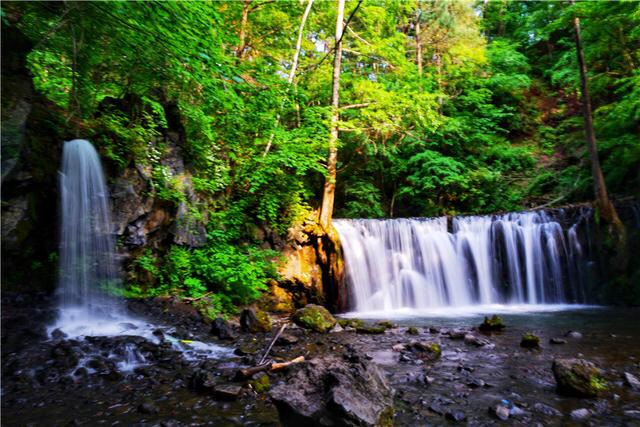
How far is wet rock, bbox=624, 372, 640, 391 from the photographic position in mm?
3820

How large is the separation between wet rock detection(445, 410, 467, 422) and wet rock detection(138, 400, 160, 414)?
9.55 ft

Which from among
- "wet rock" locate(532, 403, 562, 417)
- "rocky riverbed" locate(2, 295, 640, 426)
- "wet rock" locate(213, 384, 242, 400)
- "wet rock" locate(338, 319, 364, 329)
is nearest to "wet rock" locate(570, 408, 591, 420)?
"rocky riverbed" locate(2, 295, 640, 426)

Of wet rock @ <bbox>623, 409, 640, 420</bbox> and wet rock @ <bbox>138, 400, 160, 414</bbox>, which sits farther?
wet rock @ <bbox>138, 400, 160, 414</bbox>

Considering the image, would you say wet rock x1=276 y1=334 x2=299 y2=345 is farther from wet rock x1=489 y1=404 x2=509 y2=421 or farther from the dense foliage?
wet rock x1=489 y1=404 x2=509 y2=421

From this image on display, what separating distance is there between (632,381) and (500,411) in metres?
1.91

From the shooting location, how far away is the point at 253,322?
6.78m

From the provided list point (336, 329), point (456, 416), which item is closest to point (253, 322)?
point (336, 329)

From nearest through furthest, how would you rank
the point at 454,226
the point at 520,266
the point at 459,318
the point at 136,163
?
the point at 136,163 → the point at 459,318 → the point at 520,266 → the point at 454,226

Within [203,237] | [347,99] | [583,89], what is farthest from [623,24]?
[203,237]

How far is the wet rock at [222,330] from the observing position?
6125 mm

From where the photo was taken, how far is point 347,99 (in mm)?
12742

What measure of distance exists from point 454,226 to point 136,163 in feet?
33.3

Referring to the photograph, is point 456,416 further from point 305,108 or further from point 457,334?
point 305,108

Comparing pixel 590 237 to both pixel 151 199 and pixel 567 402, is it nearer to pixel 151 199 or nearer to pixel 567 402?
pixel 567 402
